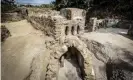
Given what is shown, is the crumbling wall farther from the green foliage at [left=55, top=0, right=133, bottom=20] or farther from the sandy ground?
the green foliage at [left=55, top=0, right=133, bottom=20]

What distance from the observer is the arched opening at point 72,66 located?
8492 millimetres

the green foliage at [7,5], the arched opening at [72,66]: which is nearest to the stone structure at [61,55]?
the arched opening at [72,66]

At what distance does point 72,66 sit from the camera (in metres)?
9.18

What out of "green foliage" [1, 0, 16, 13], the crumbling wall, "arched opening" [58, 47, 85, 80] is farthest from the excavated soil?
"green foliage" [1, 0, 16, 13]

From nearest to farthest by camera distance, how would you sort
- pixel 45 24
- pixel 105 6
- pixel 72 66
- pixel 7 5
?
pixel 72 66
pixel 45 24
pixel 7 5
pixel 105 6

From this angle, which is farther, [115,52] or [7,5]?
[7,5]

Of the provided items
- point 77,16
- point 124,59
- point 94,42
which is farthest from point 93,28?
point 124,59

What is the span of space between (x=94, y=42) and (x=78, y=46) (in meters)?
3.21

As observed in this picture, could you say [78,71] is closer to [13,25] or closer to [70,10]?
[70,10]

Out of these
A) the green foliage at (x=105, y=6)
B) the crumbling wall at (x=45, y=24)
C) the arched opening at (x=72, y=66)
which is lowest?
the arched opening at (x=72, y=66)

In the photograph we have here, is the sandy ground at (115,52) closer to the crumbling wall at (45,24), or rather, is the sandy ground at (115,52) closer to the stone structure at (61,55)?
the stone structure at (61,55)

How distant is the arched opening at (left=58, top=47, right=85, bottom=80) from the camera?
27.9 feet

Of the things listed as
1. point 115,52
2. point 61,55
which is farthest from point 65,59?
point 115,52

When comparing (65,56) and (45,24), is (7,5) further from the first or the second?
(65,56)
